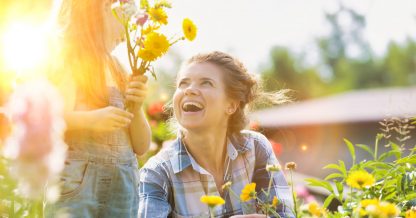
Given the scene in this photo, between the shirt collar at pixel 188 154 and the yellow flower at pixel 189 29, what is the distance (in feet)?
2.73

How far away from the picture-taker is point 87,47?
2025mm

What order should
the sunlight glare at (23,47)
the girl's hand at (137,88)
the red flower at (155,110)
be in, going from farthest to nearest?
1. the red flower at (155,110)
2. the girl's hand at (137,88)
3. the sunlight glare at (23,47)

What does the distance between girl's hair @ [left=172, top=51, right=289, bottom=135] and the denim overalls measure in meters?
0.75

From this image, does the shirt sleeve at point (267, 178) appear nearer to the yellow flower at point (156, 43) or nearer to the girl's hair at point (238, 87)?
the girl's hair at point (238, 87)

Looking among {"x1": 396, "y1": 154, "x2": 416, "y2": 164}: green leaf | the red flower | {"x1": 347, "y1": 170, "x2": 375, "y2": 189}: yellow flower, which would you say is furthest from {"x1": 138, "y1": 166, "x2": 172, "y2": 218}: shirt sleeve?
the red flower

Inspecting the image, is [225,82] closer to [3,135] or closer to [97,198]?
[97,198]

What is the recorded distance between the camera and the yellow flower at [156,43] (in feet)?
5.64

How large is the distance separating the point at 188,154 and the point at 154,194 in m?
0.27

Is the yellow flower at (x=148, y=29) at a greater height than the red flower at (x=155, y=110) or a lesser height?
lesser

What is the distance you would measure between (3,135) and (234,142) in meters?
1.45

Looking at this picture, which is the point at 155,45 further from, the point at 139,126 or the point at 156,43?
the point at 139,126

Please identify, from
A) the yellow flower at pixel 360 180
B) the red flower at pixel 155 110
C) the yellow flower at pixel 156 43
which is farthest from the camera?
the red flower at pixel 155 110

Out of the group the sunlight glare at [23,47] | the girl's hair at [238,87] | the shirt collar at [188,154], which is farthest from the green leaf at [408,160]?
the sunlight glare at [23,47]

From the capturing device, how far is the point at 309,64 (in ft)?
143
